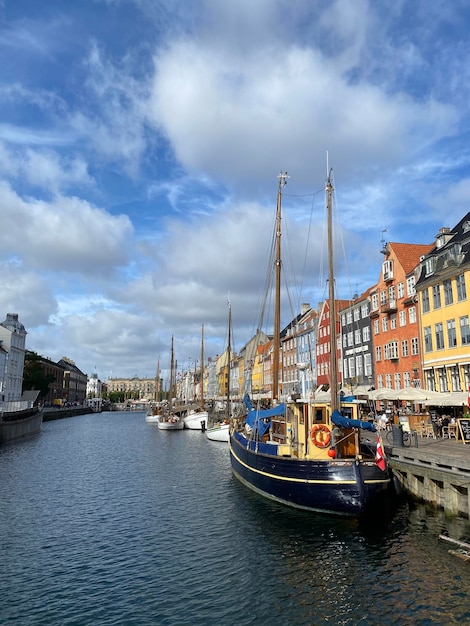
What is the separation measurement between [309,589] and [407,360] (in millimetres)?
41881

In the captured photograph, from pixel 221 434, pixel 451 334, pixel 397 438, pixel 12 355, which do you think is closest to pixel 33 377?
pixel 12 355

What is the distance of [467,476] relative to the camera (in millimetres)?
19531

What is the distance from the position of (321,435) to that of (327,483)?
276 cm

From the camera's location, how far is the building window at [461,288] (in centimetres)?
4216

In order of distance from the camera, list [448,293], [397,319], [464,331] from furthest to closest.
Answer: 1. [397,319]
2. [448,293]
3. [464,331]

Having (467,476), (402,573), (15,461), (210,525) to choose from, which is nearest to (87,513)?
(210,525)

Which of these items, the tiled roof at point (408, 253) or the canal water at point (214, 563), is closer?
the canal water at point (214, 563)

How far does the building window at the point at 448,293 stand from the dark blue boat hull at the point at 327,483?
27.2 meters

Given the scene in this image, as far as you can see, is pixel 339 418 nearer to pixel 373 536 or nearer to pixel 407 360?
pixel 373 536

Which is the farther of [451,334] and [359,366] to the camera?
[359,366]

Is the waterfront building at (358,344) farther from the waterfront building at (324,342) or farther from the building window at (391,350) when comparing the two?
the waterfront building at (324,342)

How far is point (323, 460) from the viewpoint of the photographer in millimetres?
21000

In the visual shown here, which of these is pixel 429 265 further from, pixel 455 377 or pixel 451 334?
pixel 455 377

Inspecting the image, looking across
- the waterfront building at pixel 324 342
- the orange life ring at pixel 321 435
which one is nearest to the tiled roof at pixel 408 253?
the waterfront building at pixel 324 342
